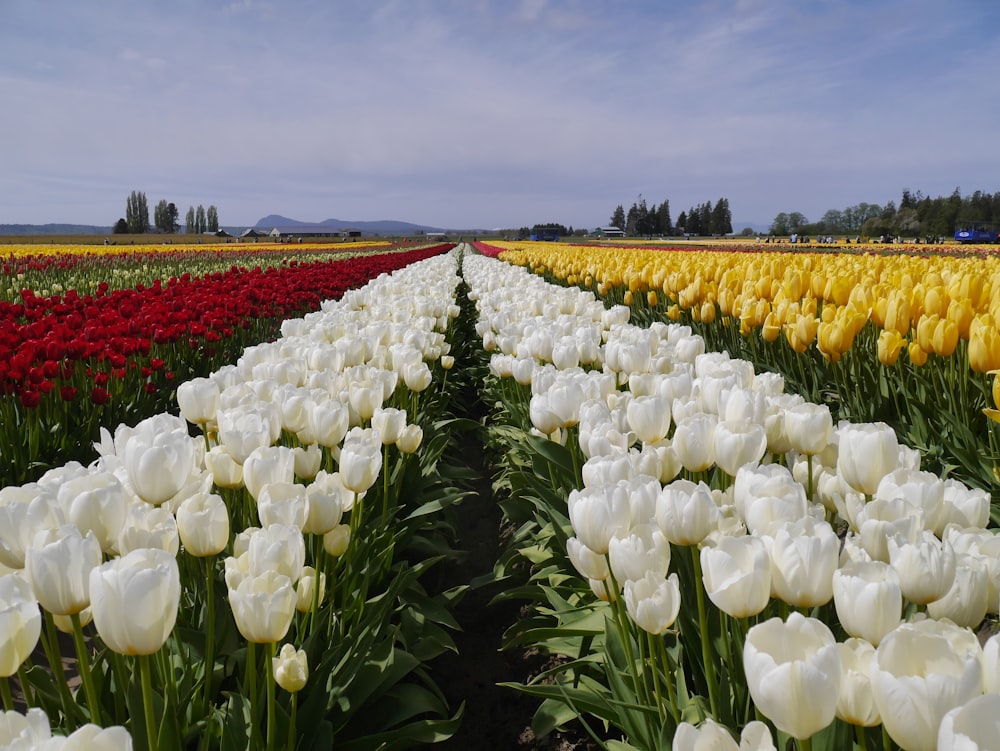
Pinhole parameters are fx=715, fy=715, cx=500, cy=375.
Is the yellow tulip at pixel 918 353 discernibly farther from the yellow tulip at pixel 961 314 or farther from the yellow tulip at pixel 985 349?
the yellow tulip at pixel 985 349

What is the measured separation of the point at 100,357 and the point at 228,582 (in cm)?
391

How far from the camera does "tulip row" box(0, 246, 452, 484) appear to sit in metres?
3.94

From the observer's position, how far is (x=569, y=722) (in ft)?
8.11

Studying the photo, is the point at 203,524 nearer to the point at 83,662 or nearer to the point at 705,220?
the point at 83,662

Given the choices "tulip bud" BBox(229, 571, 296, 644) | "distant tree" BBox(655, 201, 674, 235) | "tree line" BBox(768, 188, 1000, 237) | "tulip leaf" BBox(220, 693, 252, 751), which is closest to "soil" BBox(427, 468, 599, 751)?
"tulip leaf" BBox(220, 693, 252, 751)

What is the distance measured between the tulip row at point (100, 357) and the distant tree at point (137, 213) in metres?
98.4

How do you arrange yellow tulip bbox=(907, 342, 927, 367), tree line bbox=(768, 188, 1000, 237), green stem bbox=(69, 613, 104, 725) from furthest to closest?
tree line bbox=(768, 188, 1000, 237), yellow tulip bbox=(907, 342, 927, 367), green stem bbox=(69, 613, 104, 725)

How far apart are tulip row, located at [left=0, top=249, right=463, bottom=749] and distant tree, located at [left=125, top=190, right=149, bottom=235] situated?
10410 centimetres

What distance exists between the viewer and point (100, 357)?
462cm

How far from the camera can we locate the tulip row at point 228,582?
1136 mm

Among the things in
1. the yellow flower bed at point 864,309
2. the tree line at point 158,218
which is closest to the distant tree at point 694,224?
the tree line at point 158,218

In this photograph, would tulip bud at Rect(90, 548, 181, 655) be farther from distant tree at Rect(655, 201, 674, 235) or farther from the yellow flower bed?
distant tree at Rect(655, 201, 674, 235)

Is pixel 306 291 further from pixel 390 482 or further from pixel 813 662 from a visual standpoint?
pixel 813 662

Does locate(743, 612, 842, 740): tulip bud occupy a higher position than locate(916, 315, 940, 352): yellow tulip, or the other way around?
locate(916, 315, 940, 352): yellow tulip
